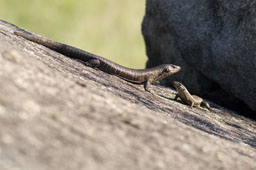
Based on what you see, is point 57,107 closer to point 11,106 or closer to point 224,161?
point 11,106

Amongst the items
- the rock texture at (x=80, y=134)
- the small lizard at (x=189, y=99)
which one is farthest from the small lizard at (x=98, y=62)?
the rock texture at (x=80, y=134)

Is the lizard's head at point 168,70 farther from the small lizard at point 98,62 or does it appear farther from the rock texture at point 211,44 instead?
Result: the rock texture at point 211,44

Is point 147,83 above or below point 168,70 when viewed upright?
below

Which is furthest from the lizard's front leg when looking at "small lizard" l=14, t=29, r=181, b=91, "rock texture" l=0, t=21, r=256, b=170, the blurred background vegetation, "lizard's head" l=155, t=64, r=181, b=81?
the blurred background vegetation

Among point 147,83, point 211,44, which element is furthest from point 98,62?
point 211,44

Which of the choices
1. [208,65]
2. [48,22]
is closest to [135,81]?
[208,65]

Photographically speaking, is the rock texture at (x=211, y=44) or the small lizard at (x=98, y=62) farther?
the small lizard at (x=98, y=62)

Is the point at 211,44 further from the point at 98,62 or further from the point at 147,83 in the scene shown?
the point at 98,62
